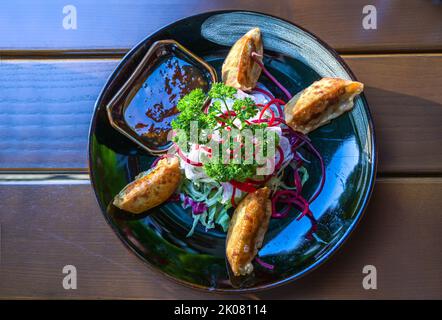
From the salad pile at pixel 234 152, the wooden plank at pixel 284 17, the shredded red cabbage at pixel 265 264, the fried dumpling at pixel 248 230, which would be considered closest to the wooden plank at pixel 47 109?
the wooden plank at pixel 284 17

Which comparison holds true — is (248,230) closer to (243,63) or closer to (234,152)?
(234,152)

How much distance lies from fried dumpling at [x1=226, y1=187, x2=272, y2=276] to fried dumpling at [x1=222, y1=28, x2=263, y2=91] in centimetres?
42

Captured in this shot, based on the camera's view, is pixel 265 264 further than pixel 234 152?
Yes

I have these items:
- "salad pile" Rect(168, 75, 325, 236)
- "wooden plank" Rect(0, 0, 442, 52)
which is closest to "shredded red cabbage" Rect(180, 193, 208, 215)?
"salad pile" Rect(168, 75, 325, 236)

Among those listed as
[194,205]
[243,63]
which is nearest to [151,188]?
[194,205]

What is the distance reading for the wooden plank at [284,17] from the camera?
6.40ft

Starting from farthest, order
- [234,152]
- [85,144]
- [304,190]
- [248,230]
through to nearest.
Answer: [85,144]
[304,190]
[248,230]
[234,152]

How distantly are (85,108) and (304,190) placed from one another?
97 centimetres

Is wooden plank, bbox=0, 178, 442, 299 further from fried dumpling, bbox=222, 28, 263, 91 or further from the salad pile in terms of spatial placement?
fried dumpling, bbox=222, 28, 263, 91

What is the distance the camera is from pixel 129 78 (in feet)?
6.02

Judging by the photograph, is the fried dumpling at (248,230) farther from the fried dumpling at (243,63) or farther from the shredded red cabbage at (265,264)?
the fried dumpling at (243,63)

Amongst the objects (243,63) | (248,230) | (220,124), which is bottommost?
(248,230)

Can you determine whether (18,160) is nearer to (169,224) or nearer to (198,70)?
(169,224)

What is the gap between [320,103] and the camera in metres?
1.77
